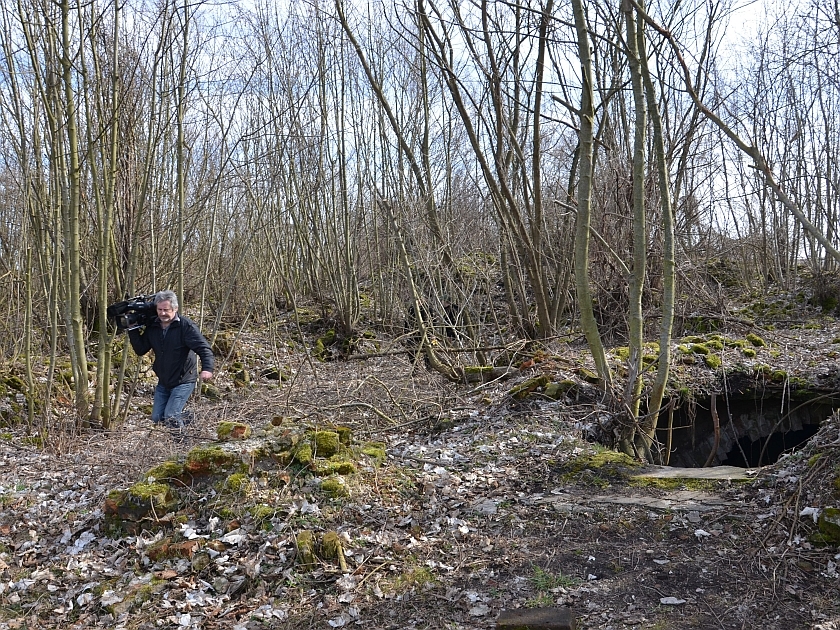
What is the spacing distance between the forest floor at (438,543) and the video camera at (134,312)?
3.61 ft

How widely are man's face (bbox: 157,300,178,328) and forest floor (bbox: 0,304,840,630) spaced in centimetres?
103

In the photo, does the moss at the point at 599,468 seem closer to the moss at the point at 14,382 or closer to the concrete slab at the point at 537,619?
the concrete slab at the point at 537,619

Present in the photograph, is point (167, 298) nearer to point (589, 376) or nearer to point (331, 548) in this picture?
point (331, 548)

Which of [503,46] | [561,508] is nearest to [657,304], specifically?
[503,46]

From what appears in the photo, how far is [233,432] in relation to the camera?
4.64 metres

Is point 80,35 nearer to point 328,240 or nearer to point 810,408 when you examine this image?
point 328,240

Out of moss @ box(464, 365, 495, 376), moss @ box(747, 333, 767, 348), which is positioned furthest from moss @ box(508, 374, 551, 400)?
moss @ box(747, 333, 767, 348)

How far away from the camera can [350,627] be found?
3.12m

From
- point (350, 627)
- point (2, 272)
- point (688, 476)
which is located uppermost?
point (2, 272)

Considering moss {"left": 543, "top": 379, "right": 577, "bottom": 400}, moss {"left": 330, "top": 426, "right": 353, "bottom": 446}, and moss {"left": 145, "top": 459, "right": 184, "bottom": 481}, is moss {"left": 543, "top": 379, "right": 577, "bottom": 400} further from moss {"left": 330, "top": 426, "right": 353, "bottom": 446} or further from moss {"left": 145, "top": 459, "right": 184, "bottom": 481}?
moss {"left": 145, "top": 459, "right": 184, "bottom": 481}

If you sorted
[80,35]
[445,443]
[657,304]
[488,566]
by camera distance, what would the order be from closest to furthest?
[488,566]
[445,443]
[80,35]
[657,304]

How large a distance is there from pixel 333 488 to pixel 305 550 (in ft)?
2.06

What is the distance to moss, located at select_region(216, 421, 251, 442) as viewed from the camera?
4.61 m

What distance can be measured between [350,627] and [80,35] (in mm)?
5888
